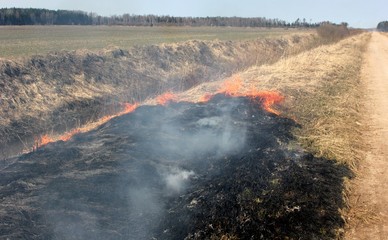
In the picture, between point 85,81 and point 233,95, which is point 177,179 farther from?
point 85,81

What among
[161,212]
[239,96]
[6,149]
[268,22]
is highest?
[268,22]

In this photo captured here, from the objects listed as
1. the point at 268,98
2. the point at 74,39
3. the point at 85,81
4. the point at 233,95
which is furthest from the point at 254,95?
the point at 74,39

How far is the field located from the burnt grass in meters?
0.03

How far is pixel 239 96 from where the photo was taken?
1388cm

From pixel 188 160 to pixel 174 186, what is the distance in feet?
4.35

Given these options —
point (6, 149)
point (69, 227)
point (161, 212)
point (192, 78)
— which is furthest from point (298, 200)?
point (192, 78)

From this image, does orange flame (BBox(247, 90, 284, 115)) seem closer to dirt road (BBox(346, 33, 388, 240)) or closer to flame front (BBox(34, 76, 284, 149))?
flame front (BBox(34, 76, 284, 149))

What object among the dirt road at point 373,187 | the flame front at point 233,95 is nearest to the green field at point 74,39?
the flame front at point 233,95

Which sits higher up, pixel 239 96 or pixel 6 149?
pixel 239 96

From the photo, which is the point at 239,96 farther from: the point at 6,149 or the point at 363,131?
the point at 6,149

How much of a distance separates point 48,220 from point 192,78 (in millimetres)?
18629

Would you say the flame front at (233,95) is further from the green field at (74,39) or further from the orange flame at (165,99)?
the green field at (74,39)

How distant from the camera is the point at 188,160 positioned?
8875mm

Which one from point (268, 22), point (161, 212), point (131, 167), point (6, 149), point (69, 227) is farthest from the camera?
point (268, 22)
